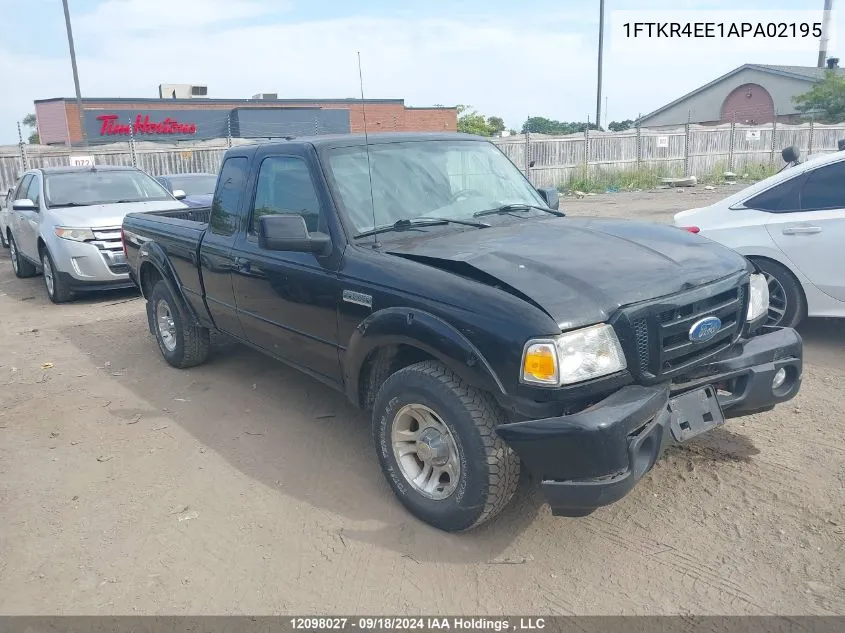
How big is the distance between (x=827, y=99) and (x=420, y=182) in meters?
39.5

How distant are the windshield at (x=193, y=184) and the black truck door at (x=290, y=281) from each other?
8820 millimetres

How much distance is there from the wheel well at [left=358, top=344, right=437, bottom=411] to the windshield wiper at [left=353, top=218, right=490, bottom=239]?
69cm

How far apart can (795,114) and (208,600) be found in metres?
46.0

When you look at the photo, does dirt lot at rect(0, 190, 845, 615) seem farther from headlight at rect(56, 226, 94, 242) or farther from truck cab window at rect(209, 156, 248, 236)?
headlight at rect(56, 226, 94, 242)

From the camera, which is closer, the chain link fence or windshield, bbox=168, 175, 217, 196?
windshield, bbox=168, 175, 217, 196

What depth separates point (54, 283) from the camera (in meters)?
9.29

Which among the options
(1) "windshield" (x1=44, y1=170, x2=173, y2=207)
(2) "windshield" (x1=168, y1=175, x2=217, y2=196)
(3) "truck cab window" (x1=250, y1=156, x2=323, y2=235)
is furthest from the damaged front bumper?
(2) "windshield" (x1=168, y1=175, x2=217, y2=196)

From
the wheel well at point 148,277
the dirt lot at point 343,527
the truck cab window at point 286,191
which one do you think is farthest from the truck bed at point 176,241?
the dirt lot at point 343,527

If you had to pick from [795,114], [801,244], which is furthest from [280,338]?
[795,114]

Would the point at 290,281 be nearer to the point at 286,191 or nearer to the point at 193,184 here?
the point at 286,191

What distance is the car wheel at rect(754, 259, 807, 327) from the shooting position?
5828 millimetres

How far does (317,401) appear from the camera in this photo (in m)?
5.32

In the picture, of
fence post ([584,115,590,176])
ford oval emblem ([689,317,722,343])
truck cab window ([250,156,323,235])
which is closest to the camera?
ford oval emblem ([689,317,722,343])

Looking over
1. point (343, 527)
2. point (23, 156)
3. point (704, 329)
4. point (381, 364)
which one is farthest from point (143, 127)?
point (704, 329)
